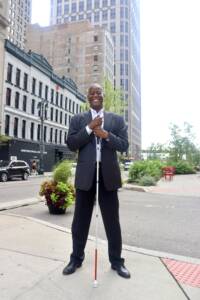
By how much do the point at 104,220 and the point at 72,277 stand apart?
69 cm

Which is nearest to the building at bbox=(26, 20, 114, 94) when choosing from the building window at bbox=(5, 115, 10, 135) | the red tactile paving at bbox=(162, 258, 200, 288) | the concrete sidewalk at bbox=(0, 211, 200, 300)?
the building window at bbox=(5, 115, 10, 135)

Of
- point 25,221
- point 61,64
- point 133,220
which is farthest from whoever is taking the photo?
point 61,64

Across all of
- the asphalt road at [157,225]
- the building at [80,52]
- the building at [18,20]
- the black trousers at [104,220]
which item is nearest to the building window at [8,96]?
the asphalt road at [157,225]

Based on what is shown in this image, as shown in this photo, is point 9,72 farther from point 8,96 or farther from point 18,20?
point 18,20

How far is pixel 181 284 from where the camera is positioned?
3.44 metres

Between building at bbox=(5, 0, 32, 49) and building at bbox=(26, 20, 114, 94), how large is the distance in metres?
22.4

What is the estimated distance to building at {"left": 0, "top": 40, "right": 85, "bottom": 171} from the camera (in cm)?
3991

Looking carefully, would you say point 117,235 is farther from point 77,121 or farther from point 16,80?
point 16,80

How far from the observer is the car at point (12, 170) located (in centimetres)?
2623

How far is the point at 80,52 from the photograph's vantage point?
103 metres

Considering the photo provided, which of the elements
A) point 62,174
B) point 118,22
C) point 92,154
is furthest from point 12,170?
point 118,22

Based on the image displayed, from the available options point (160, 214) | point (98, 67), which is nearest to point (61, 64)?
point (98, 67)

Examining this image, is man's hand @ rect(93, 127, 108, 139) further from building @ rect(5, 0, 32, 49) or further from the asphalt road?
building @ rect(5, 0, 32, 49)

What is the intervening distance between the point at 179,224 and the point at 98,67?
324 feet
